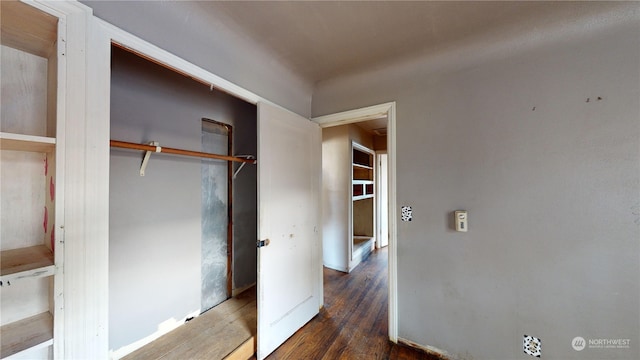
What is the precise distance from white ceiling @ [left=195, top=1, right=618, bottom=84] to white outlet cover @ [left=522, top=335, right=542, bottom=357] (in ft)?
6.67

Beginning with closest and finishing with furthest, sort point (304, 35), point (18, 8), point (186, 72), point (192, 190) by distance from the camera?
point (18, 8), point (186, 72), point (304, 35), point (192, 190)

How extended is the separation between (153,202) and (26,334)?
3.62 feet

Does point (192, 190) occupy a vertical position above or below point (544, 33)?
below

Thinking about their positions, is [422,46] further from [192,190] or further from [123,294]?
[123,294]

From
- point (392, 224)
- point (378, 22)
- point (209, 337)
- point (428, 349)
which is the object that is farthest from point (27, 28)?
point (428, 349)

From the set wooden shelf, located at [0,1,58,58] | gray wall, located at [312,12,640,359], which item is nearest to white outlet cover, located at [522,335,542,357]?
gray wall, located at [312,12,640,359]

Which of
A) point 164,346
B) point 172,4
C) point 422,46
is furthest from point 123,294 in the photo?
point 422,46

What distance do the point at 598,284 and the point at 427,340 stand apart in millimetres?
1145

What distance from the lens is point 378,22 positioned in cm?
143

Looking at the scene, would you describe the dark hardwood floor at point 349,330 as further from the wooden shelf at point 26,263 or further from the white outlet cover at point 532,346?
the wooden shelf at point 26,263

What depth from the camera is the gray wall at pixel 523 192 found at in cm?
129

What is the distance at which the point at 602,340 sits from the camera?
1318 mm

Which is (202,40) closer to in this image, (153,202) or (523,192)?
(153,202)

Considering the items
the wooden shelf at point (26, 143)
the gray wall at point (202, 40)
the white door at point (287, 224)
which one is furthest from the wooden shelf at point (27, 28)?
the white door at point (287, 224)
